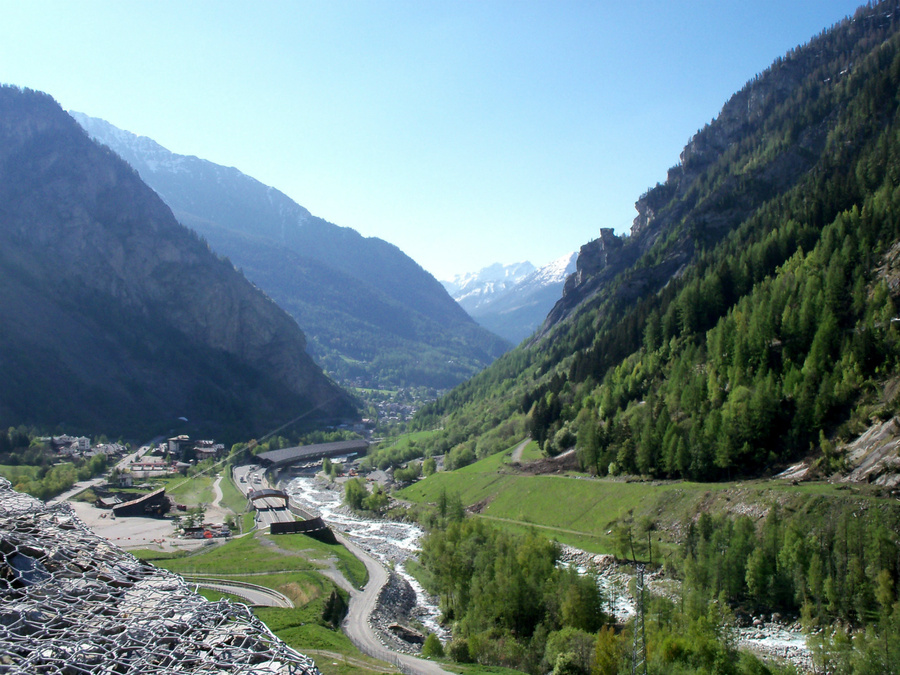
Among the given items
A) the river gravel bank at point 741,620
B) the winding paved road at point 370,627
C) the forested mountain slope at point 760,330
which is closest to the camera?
the winding paved road at point 370,627

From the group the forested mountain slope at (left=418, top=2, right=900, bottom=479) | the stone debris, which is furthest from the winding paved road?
the forested mountain slope at (left=418, top=2, right=900, bottom=479)

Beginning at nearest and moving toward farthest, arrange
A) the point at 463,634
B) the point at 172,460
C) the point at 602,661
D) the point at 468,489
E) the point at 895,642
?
the point at 895,642 < the point at 602,661 < the point at 463,634 < the point at 468,489 < the point at 172,460

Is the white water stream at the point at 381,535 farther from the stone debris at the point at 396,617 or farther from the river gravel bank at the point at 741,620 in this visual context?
the river gravel bank at the point at 741,620

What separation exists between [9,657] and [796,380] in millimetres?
87961

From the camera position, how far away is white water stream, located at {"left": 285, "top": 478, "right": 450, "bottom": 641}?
66.4m

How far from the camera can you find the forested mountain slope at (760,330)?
78.2 m

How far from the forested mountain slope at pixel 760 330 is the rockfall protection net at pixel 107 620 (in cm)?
6825

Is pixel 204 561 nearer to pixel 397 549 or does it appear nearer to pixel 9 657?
pixel 397 549

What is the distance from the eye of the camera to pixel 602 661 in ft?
129

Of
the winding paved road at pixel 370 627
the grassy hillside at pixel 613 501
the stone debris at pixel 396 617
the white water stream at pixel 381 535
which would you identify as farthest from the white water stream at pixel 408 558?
the grassy hillside at pixel 613 501

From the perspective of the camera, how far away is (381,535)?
341 ft

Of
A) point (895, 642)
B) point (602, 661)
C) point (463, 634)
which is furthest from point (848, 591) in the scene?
point (463, 634)

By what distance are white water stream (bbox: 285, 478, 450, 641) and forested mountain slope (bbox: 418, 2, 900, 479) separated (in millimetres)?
31757

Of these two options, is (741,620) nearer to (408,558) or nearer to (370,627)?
(370,627)
